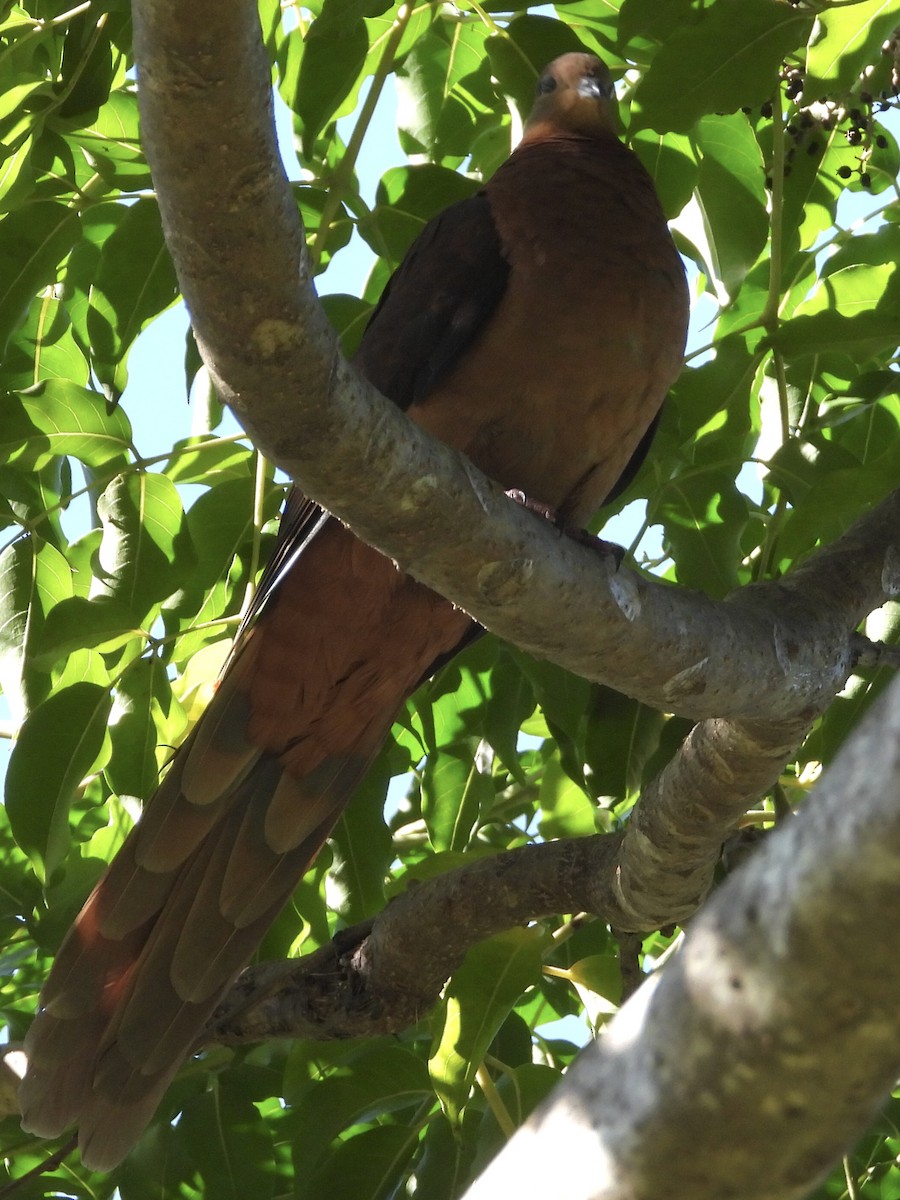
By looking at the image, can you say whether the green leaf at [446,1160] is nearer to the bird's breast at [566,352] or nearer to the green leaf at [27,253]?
the bird's breast at [566,352]

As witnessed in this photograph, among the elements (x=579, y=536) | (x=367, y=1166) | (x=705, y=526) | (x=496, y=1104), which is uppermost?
(x=579, y=536)

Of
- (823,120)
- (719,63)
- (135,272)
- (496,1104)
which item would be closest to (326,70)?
(135,272)

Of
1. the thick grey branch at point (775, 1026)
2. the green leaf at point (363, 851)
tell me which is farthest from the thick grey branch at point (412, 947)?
the thick grey branch at point (775, 1026)

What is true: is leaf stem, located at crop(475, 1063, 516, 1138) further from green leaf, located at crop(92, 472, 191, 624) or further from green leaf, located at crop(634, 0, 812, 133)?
green leaf, located at crop(634, 0, 812, 133)

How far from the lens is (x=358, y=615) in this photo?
2.53m

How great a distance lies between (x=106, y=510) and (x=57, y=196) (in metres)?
0.58

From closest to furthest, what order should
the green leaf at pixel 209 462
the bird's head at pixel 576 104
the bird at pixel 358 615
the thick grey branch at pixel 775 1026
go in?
1. the thick grey branch at pixel 775 1026
2. the bird at pixel 358 615
3. the green leaf at pixel 209 462
4. the bird's head at pixel 576 104

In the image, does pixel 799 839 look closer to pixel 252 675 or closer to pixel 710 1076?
pixel 710 1076

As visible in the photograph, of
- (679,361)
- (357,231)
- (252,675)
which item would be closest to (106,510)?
(252,675)

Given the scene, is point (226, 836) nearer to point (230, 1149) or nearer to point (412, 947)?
point (412, 947)

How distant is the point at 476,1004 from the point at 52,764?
816 mm

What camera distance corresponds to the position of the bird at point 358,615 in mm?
2297

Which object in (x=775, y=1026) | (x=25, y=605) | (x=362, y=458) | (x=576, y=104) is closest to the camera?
(x=775, y=1026)

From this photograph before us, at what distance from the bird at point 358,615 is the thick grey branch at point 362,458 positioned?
0.49 m
